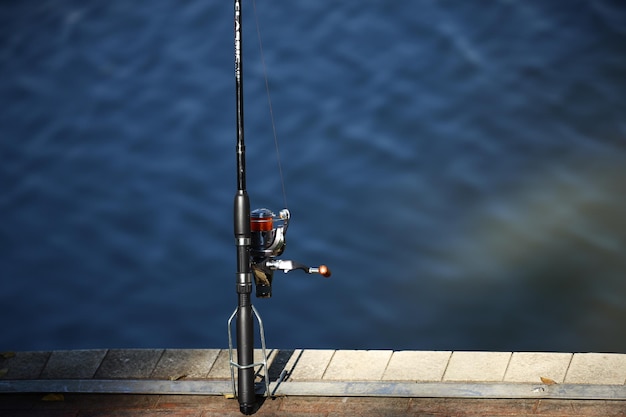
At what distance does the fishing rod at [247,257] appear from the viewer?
461 cm

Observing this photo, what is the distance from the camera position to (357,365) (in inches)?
199

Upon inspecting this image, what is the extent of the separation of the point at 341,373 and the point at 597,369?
1.06m

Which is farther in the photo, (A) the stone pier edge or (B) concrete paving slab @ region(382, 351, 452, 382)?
(B) concrete paving slab @ region(382, 351, 452, 382)

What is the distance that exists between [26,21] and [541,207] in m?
4.62

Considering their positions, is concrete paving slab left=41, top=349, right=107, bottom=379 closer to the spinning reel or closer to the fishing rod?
the fishing rod

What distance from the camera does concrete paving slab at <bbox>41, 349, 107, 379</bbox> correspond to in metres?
5.15

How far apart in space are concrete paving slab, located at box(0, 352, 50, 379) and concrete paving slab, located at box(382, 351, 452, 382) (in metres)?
1.53

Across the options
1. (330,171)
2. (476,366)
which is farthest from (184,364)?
(330,171)

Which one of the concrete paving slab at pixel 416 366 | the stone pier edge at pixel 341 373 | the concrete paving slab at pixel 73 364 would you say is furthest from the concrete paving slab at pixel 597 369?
the concrete paving slab at pixel 73 364

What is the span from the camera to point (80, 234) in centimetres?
798

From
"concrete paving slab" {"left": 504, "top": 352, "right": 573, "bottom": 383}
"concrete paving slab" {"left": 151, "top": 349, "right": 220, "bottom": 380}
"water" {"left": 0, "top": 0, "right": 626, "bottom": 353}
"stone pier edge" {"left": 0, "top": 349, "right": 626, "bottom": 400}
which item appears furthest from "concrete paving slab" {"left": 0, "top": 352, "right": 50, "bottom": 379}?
"concrete paving slab" {"left": 504, "top": 352, "right": 573, "bottom": 383}

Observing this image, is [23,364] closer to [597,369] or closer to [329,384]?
[329,384]

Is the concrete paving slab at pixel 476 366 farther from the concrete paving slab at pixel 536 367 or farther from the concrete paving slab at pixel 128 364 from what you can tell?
the concrete paving slab at pixel 128 364

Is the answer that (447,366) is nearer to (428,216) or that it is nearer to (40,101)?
(428,216)
